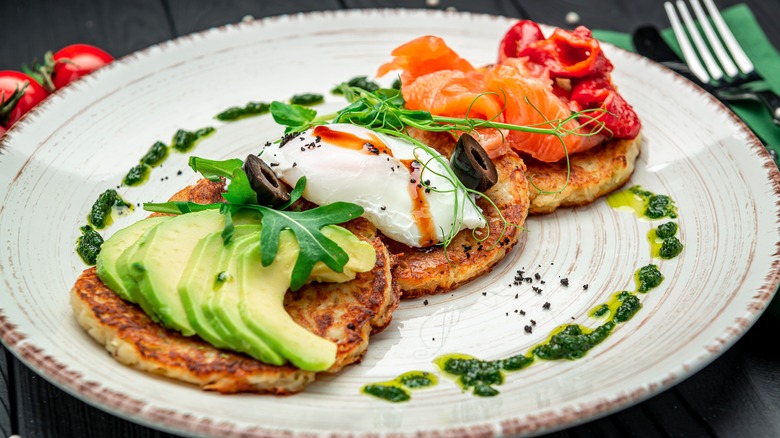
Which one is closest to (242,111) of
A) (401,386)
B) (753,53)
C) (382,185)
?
(382,185)

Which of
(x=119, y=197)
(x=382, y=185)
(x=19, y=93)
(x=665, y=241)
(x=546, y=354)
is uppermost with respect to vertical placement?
(x=19, y=93)

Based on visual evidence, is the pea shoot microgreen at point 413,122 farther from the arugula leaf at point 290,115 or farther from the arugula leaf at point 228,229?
the arugula leaf at point 228,229

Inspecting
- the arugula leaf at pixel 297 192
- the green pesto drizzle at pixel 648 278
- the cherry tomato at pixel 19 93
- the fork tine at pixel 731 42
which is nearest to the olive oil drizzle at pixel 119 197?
the cherry tomato at pixel 19 93

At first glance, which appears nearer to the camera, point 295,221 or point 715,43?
point 295,221

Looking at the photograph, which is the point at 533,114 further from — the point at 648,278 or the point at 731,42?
the point at 731,42

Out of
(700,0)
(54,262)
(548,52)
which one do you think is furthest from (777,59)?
(54,262)

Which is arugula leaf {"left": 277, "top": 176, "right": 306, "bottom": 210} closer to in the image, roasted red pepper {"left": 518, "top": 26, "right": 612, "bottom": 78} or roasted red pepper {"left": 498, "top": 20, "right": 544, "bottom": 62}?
roasted red pepper {"left": 518, "top": 26, "right": 612, "bottom": 78}
